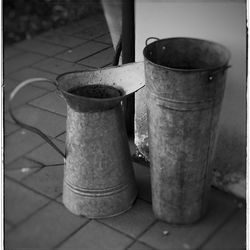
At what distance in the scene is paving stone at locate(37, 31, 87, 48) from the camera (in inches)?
90.4

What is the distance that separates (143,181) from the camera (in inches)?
120

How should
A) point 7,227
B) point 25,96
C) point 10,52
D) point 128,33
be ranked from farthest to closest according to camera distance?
point 128,33 → point 7,227 → point 25,96 → point 10,52

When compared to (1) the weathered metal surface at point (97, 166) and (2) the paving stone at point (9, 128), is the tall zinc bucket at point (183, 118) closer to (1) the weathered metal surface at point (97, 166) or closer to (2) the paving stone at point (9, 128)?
(1) the weathered metal surface at point (97, 166)

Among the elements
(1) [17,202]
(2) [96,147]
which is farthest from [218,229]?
(1) [17,202]

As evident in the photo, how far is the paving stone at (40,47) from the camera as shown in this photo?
7.52ft

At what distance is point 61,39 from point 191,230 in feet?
3.70

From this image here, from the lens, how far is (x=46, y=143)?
2.70 metres

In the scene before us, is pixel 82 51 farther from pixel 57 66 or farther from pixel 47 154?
pixel 47 154

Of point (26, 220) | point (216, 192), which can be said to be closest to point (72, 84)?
point (26, 220)

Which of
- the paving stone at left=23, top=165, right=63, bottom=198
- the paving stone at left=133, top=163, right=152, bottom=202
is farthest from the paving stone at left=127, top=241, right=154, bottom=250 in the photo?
the paving stone at left=23, top=165, right=63, bottom=198

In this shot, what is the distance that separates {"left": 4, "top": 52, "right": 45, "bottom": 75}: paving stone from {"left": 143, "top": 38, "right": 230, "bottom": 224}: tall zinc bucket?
1.70 ft

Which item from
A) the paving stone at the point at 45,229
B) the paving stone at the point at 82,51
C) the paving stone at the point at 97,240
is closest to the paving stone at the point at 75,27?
the paving stone at the point at 82,51

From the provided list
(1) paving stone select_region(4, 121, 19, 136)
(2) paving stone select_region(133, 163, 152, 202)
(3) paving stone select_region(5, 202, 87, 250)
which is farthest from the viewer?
(2) paving stone select_region(133, 163, 152, 202)

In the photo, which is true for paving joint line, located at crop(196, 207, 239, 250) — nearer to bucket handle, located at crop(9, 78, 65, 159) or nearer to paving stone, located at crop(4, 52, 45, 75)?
bucket handle, located at crop(9, 78, 65, 159)
